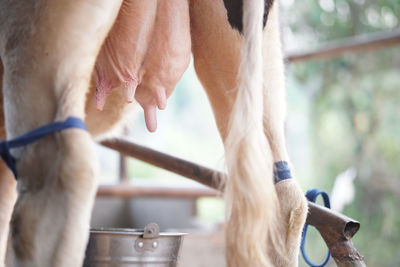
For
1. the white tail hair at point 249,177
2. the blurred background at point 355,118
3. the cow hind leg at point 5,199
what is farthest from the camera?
the blurred background at point 355,118

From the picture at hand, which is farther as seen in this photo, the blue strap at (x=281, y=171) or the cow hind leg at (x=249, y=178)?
the blue strap at (x=281, y=171)

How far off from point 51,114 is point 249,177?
393 millimetres

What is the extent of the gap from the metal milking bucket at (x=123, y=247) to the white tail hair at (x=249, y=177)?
26 cm

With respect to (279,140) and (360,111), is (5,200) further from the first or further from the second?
(360,111)

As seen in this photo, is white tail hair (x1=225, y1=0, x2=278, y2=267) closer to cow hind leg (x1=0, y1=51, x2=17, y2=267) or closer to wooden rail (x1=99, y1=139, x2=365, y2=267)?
wooden rail (x1=99, y1=139, x2=365, y2=267)

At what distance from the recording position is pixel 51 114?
101 centimetres

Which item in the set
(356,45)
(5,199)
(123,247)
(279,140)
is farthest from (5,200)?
(356,45)

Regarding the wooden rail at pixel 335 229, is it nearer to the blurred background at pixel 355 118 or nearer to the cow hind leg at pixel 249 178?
the cow hind leg at pixel 249 178

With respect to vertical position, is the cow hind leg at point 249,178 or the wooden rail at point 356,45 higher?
the wooden rail at point 356,45

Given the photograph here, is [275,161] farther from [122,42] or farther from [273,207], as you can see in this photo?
[122,42]

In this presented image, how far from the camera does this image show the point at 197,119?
1100 centimetres

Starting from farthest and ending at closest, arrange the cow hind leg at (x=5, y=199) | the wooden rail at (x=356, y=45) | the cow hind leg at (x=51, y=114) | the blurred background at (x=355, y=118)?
1. the blurred background at (x=355, y=118)
2. the wooden rail at (x=356, y=45)
3. the cow hind leg at (x=5, y=199)
4. the cow hind leg at (x=51, y=114)

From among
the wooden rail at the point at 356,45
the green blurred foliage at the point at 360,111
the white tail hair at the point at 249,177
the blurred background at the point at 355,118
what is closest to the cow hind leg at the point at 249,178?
the white tail hair at the point at 249,177

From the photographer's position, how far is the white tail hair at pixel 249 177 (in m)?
1.06
